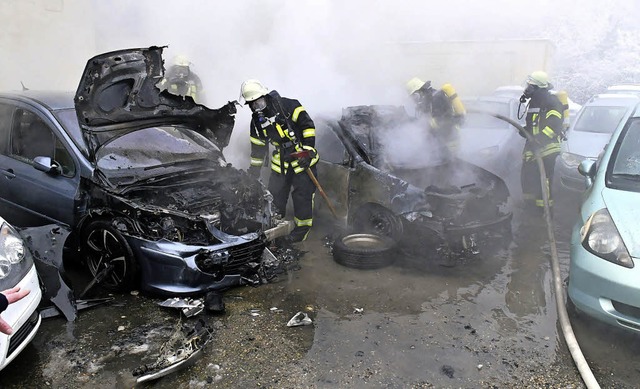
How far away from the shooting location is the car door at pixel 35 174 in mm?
4512

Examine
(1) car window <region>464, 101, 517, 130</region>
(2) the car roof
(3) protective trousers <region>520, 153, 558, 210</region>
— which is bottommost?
(3) protective trousers <region>520, 153, 558, 210</region>

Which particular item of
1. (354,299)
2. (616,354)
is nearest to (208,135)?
(354,299)

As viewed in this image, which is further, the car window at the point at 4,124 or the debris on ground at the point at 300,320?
the car window at the point at 4,124

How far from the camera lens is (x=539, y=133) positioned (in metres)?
6.97

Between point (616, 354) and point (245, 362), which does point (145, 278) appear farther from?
point (616, 354)

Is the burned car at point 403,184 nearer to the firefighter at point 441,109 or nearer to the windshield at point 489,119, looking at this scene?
the firefighter at point 441,109

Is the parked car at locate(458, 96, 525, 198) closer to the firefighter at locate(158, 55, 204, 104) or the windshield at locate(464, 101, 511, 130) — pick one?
the windshield at locate(464, 101, 511, 130)

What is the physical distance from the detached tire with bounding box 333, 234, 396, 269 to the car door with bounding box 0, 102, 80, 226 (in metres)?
2.68

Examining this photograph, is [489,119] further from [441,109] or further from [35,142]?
[35,142]

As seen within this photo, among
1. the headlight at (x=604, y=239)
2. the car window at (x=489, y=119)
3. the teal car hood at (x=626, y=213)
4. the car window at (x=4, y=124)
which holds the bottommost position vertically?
the car window at (x=489, y=119)

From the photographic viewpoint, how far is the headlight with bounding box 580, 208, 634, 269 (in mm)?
3287

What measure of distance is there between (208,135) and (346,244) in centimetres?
208

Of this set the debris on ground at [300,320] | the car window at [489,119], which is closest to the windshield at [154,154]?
the debris on ground at [300,320]

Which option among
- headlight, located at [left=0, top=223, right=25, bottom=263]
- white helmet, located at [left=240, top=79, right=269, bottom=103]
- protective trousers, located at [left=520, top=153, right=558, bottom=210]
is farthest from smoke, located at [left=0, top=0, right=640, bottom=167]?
headlight, located at [left=0, top=223, right=25, bottom=263]
